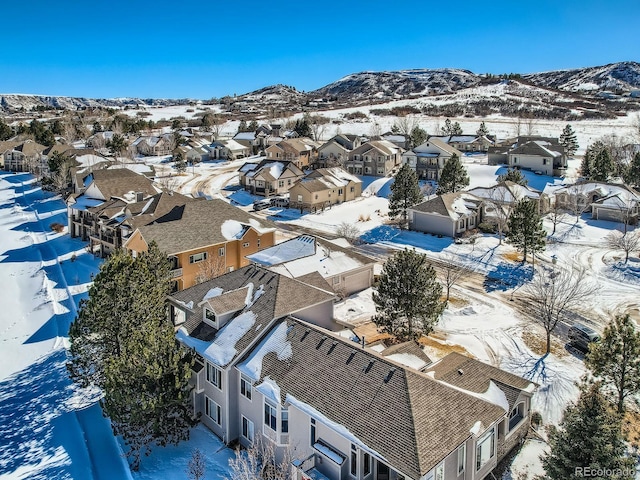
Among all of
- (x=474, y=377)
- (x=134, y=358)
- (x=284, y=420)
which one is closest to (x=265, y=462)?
(x=284, y=420)

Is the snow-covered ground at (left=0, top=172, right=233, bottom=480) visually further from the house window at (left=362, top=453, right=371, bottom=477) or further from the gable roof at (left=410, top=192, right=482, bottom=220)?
the gable roof at (left=410, top=192, right=482, bottom=220)

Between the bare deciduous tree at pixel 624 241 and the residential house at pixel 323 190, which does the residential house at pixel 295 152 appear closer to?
the residential house at pixel 323 190

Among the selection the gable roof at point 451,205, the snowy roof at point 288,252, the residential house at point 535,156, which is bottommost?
the snowy roof at point 288,252

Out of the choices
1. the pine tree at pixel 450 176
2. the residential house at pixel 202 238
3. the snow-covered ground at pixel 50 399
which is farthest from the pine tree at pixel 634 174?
the snow-covered ground at pixel 50 399

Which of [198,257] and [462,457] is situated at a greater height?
[198,257]

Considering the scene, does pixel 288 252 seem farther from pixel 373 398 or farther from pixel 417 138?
pixel 417 138

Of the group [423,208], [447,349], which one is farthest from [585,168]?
[447,349]
